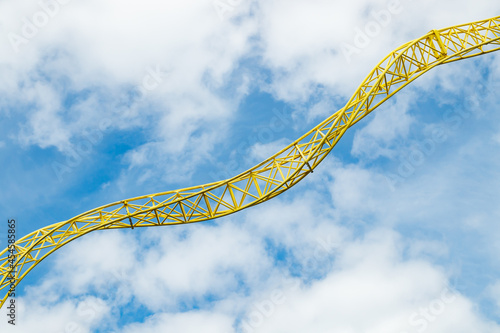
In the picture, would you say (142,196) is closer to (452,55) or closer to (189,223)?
(189,223)

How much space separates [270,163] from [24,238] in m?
10.6

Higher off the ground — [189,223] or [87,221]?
[87,221]

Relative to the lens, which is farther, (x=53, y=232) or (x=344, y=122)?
(x=53, y=232)

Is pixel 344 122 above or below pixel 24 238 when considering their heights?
below

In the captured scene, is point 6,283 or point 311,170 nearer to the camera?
point 311,170

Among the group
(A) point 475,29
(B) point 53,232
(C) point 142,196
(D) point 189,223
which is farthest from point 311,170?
(B) point 53,232

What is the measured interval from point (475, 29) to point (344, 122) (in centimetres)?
665

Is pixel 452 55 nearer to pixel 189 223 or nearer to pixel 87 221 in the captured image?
pixel 189 223

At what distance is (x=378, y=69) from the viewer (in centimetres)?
2277

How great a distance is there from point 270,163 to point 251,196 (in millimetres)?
1461

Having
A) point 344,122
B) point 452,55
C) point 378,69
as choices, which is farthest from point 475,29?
point 344,122

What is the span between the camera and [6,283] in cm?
2452

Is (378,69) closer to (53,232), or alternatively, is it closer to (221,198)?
(221,198)

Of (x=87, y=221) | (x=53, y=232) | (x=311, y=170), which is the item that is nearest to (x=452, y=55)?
(x=311, y=170)
